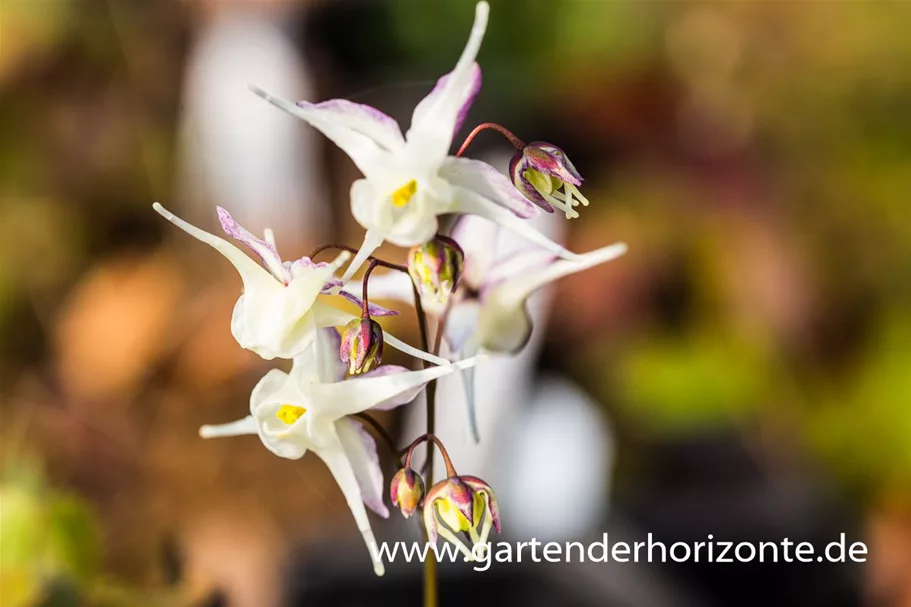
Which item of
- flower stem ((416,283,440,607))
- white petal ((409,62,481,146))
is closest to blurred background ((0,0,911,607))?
flower stem ((416,283,440,607))

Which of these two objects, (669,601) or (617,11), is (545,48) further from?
(669,601)

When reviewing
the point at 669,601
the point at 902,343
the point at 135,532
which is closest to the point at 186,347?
the point at 135,532

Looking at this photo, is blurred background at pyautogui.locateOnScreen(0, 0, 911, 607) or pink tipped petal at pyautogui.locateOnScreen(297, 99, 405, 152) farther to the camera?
blurred background at pyautogui.locateOnScreen(0, 0, 911, 607)

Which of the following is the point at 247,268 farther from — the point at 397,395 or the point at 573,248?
the point at 573,248

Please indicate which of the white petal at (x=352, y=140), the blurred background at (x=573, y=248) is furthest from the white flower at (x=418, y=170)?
the blurred background at (x=573, y=248)

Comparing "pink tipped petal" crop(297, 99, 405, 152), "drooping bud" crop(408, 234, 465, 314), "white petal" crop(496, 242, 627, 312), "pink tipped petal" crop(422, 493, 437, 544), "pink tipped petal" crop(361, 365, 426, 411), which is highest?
"pink tipped petal" crop(297, 99, 405, 152)

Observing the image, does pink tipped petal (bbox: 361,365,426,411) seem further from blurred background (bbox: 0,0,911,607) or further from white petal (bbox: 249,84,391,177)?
blurred background (bbox: 0,0,911,607)

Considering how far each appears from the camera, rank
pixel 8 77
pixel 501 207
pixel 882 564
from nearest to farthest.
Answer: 1. pixel 501 207
2. pixel 882 564
3. pixel 8 77
